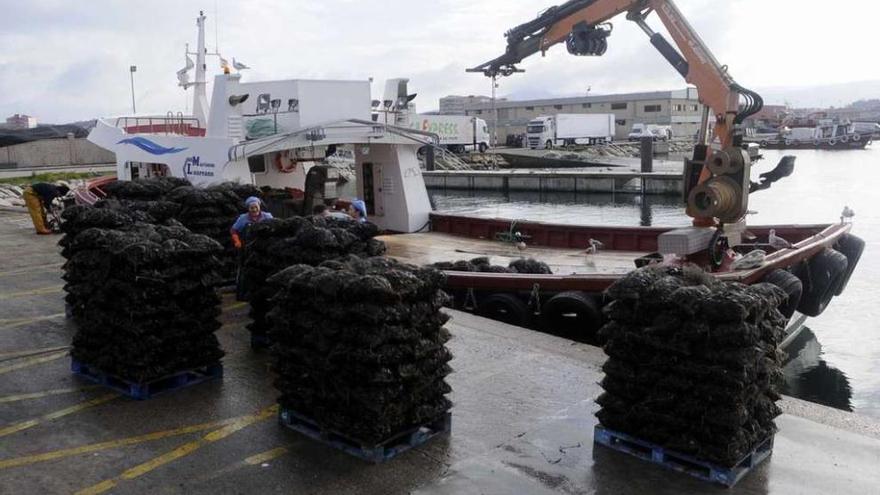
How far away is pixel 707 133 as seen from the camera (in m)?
12.6

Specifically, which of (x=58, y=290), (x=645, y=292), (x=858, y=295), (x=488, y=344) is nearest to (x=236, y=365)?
(x=488, y=344)

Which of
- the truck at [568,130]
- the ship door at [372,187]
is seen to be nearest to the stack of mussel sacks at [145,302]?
the ship door at [372,187]

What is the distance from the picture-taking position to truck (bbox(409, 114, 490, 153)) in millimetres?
59356

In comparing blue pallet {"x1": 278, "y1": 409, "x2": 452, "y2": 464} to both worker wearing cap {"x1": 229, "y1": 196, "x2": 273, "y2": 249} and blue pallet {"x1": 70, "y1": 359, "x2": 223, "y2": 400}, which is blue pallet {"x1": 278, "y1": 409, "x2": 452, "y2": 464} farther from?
worker wearing cap {"x1": 229, "y1": 196, "x2": 273, "y2": 249}

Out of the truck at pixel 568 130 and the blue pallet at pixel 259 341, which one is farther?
the truck at pixel 568 130

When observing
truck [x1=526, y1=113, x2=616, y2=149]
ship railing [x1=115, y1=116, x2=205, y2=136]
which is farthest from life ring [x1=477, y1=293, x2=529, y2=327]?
truck [x1=526, y1=113, x2=616, y2=149]

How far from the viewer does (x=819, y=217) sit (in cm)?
3372

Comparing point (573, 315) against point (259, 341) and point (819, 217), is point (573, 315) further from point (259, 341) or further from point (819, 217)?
point (819, 217)

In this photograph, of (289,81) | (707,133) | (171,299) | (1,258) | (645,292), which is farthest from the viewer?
(289,81)

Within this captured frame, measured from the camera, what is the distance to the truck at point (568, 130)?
72.8m

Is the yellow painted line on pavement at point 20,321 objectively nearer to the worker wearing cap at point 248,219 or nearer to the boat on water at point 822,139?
the worker wearing cap at point 248,219

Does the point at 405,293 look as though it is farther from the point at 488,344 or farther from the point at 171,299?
the point at 488,344

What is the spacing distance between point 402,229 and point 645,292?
36.5ft

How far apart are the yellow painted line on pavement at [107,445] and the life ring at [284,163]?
12.2 m
